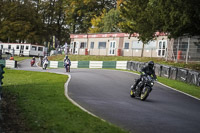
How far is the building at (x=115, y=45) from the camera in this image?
130 feet

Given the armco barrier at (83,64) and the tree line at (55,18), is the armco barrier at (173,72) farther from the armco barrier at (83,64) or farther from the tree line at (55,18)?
the armco barrier at (83,64)

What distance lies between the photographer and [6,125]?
7.68 metres

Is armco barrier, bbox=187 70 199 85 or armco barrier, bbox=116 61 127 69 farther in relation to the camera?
armco barrier, bbox=116 61 127 69

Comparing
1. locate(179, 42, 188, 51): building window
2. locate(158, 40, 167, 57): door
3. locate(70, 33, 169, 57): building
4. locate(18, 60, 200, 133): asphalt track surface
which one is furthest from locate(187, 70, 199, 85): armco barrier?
locate(158, 40, 167, 57): door

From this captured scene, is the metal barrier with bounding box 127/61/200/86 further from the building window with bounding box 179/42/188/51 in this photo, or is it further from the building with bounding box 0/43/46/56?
the building with bounding box 0/43/46/56

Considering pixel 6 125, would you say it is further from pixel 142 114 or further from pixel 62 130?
pixel 142 114

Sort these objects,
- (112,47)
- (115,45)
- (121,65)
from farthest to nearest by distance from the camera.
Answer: (112,47)
(115,45)
(121,65)

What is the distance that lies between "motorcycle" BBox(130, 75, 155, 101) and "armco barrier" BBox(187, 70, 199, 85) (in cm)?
823

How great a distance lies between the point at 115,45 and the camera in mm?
45781

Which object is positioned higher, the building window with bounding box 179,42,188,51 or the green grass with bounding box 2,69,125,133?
the building window with bounding box 179,42,188,51

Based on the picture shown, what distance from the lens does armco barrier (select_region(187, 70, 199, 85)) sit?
2114 centimetres

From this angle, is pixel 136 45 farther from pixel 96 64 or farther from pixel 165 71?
pixel 165 71

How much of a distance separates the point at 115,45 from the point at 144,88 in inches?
1287

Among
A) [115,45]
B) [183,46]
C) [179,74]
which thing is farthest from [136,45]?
[179,74]
